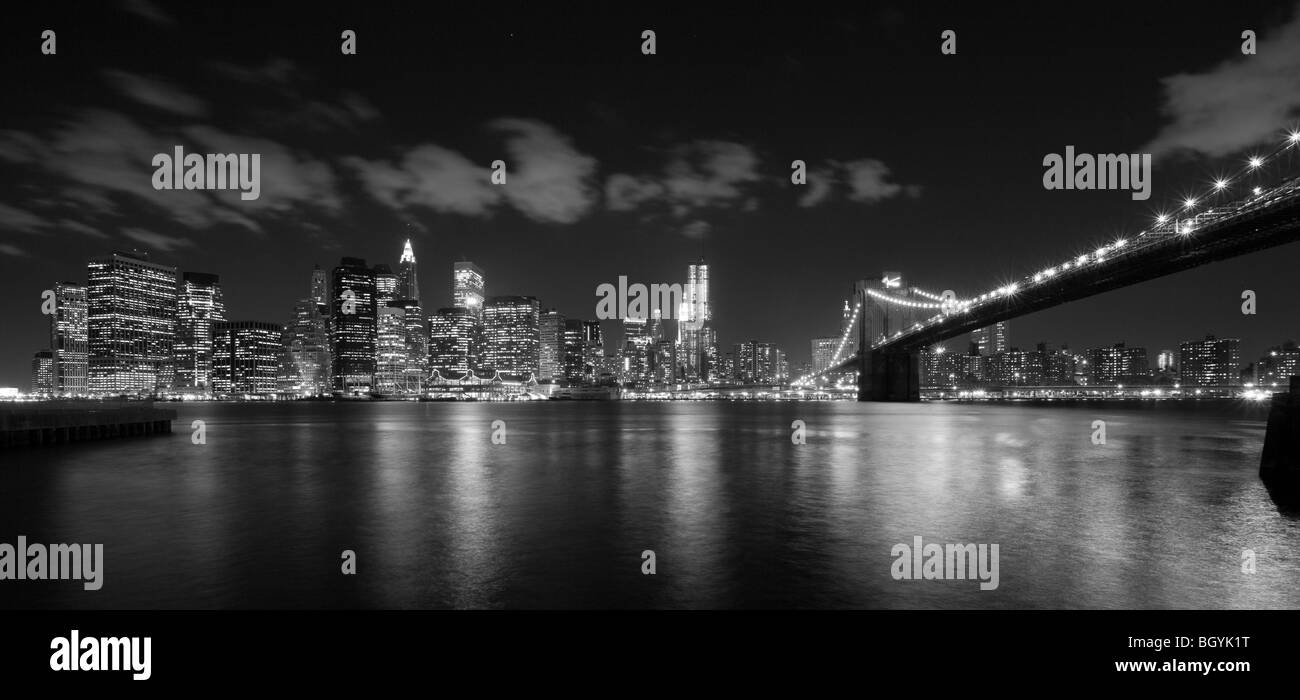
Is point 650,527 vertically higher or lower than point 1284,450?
lower

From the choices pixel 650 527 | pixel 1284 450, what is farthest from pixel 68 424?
pixel 1284 450

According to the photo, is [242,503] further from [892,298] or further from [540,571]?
[892,298]

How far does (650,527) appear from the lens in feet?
62.0

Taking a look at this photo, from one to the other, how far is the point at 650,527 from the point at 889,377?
11440cm

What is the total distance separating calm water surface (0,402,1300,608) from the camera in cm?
1277

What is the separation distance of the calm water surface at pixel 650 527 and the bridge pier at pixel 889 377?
8555cm

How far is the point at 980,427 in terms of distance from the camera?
64.0 m

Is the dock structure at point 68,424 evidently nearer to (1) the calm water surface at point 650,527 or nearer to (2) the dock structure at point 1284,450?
(1) the calm water surface at point 650,527

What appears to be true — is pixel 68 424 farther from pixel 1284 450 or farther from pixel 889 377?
pixel 889 377

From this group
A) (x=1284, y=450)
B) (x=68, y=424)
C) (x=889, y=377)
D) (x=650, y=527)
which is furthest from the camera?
(x=889, y=377)
